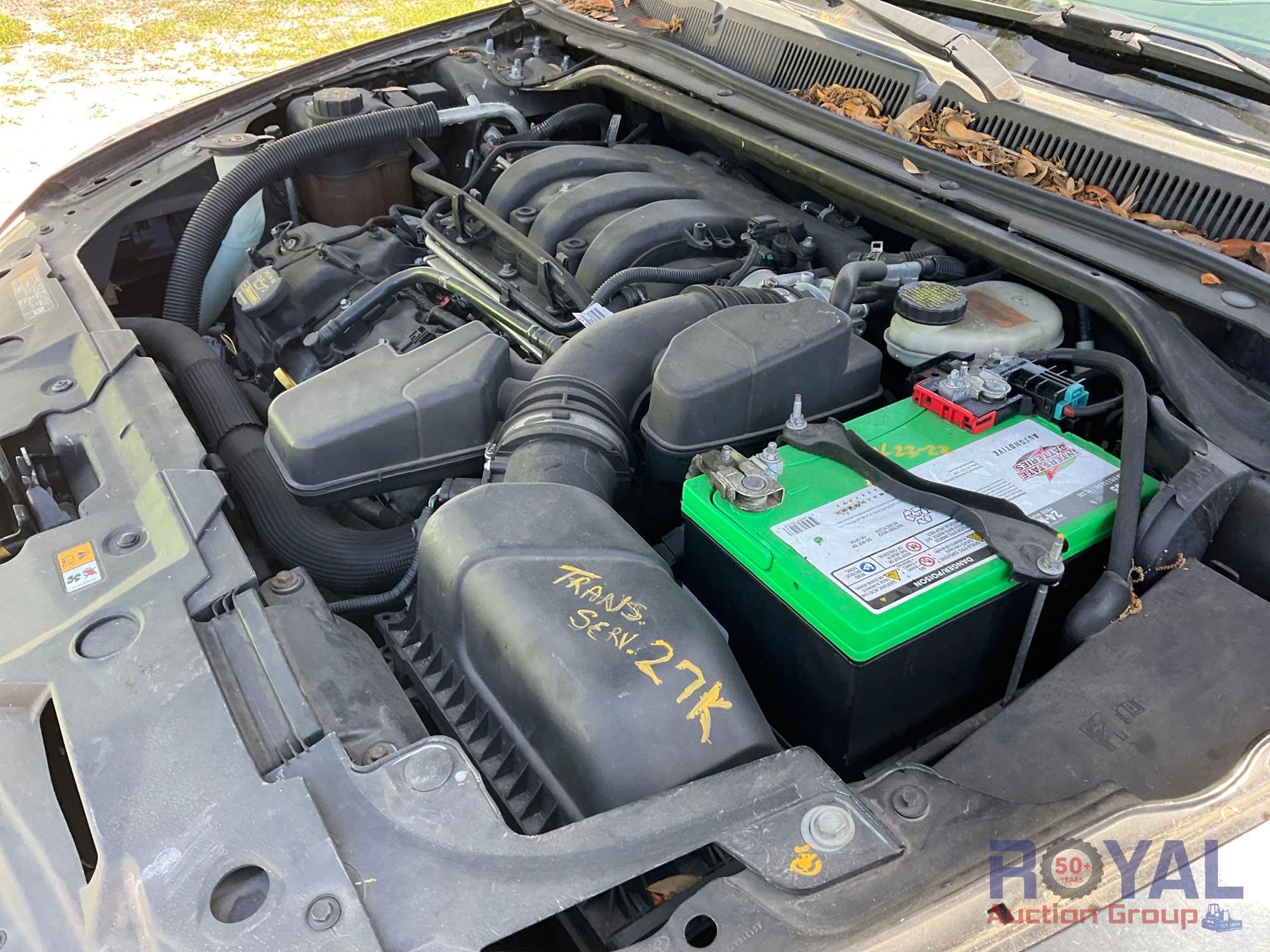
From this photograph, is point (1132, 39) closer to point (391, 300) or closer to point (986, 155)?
point (986, 155)

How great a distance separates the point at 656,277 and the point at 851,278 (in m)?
0.47

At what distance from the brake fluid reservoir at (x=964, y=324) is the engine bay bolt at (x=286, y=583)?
1.10m

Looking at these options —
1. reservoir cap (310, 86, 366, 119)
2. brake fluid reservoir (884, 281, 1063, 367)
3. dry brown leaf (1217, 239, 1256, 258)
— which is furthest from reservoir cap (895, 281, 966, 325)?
reservoir cap (310, 86, 366, 119)

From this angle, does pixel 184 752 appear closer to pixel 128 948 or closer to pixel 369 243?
pixel 128 948

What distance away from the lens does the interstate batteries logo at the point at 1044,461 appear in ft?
4.69

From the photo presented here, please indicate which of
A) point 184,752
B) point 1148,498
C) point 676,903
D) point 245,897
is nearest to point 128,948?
point 245,897

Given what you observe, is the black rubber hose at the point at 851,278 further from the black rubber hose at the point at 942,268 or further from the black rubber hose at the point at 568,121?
the black rubber hose at the point at 568,121

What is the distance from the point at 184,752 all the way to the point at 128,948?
0.23 meters

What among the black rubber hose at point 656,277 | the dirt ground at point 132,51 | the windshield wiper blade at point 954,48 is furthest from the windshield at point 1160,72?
the dirt ground at point 132,51

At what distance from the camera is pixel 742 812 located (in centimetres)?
105

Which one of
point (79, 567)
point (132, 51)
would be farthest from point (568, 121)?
point (132, 51)

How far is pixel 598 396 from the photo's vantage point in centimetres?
167

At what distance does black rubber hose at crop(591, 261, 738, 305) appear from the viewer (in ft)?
6.72

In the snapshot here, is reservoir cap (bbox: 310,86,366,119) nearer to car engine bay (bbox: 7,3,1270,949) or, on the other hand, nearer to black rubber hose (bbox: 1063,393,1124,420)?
car engine bay (bbox: 7,3,1270,949)
